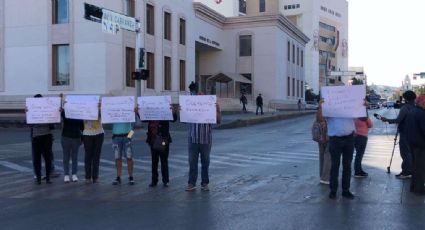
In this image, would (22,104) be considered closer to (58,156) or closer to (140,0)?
(140,0)

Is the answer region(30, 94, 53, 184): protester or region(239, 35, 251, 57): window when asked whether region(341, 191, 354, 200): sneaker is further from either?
region(239, 35, 251, 57): window

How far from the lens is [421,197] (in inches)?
352

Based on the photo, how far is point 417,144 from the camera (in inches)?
360

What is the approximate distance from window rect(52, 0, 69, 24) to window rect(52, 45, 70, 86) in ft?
5.60

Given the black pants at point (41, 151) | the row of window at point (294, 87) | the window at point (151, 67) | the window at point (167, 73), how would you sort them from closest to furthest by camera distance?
the black pants at point (41, 151), the window at point (151, 67), the window at point (167, 73), the row of window at point (294, 87)

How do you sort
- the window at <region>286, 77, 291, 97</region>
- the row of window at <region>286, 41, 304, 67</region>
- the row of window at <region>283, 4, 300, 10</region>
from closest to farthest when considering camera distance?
the window at <region>286, 77, 291, 97</region>, the row of window at <region>286, 41, 304, 67</region>, the row of window at <region>283, 4, 300, 10</region>

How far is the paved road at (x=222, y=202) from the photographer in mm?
7422

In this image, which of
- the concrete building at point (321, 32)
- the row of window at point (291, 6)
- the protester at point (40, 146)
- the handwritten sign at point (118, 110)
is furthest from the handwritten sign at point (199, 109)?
the row of window at point (291, 6)

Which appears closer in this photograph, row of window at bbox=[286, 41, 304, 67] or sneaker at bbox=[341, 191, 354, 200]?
sneaker at bbox=[341, 191, 354, 200]

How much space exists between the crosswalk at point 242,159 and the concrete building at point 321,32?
301ft

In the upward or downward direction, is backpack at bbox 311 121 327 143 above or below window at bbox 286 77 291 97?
below

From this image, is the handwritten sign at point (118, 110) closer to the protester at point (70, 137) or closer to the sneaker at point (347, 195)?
the protester at point (70, 137)

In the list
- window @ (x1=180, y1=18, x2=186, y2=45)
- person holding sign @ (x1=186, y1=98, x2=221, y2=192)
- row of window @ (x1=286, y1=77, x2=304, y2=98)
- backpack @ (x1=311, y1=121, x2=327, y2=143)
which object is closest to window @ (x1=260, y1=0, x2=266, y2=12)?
row of window @ (x1=286, y1=77, x2=304, y2=98)

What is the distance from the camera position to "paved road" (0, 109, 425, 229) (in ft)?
24.3
